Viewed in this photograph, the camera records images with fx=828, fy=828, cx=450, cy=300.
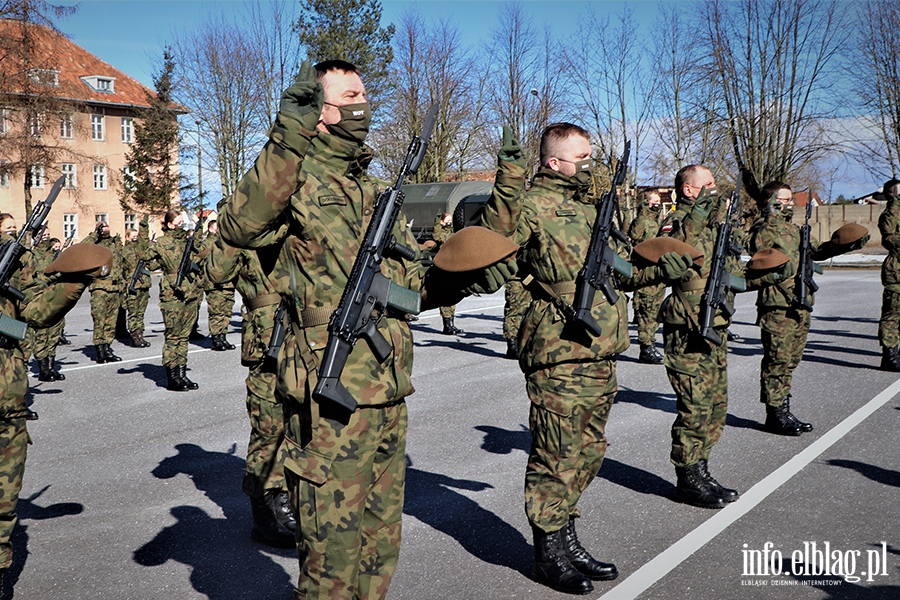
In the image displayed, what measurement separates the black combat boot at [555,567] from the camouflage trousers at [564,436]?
77mm

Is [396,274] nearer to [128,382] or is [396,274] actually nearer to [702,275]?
[702,275]

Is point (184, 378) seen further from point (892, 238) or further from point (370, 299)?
point (892, 238)

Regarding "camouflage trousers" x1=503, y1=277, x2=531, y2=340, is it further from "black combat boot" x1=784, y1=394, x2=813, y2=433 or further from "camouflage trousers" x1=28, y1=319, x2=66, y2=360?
"camouflage trousers" x1=28, y1=319, x2=66, y2=360

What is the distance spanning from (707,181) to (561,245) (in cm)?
224

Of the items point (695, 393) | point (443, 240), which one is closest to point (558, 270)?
point (695, 393)

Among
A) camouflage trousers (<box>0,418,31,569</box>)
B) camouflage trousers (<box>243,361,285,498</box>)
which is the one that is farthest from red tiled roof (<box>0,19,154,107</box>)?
camouflage trousers (<box>0,418,31,569</box>)

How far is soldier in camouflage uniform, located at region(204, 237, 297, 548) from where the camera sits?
15.9 feet

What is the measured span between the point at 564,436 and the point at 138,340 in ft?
36.8

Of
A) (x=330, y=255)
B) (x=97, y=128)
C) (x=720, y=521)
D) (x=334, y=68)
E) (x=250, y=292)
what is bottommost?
(x=720, y=521)

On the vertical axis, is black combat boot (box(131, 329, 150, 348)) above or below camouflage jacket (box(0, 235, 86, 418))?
below

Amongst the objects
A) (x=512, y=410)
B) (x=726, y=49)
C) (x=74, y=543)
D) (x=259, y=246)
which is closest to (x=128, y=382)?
(x=512, y=410)

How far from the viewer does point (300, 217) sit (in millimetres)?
2939

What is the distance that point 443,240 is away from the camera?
60.0ft

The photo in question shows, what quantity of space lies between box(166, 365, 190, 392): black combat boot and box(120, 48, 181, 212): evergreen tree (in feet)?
121
